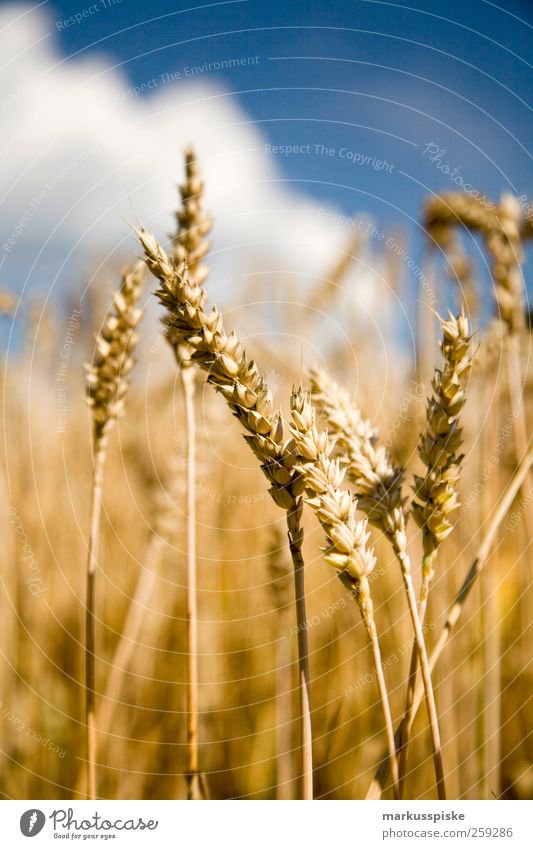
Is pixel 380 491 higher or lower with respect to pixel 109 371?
lower

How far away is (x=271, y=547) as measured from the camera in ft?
3.67

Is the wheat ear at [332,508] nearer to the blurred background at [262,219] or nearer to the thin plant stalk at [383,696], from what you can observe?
the thin plant stalk at [383,696]

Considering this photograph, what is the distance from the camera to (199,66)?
3.86ft

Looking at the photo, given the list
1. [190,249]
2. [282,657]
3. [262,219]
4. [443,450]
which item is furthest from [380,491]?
[262,219]

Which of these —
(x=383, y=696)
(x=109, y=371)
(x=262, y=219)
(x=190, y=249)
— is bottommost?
(x=383, y=696)

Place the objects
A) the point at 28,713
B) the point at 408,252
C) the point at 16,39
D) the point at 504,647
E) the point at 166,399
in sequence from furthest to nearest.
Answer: the point at 408,252
the point at 166,399
the point at 504,647
the point at 28,713
the point at 16,39

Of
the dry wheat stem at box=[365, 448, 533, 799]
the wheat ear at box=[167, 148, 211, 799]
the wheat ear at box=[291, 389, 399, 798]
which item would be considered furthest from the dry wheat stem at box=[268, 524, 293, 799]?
the wheat ear at box=[291, 389, 399, 798]

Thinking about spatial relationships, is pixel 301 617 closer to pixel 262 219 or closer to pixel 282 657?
pixel 282 657

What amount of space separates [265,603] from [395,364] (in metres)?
1.62

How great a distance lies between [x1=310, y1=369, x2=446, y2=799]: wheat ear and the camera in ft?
1.73
